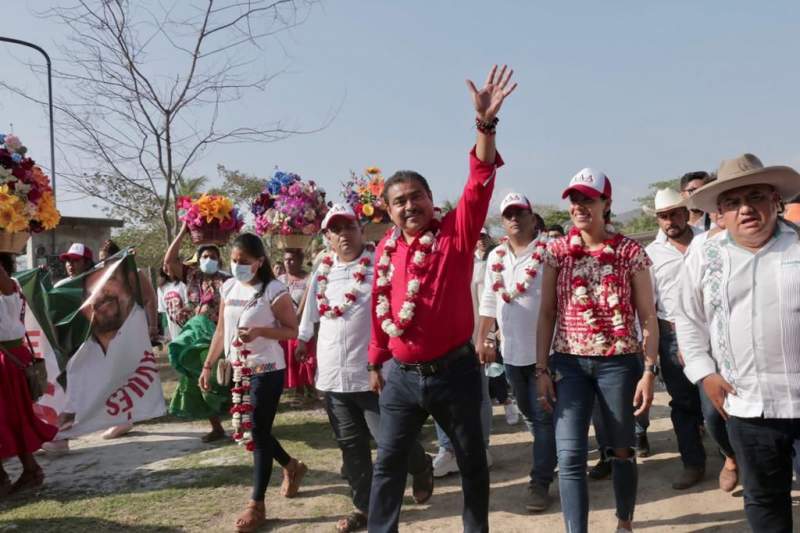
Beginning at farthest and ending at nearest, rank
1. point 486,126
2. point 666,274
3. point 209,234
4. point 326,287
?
point 209,234, point 666,274, point 326,287, point 486,126

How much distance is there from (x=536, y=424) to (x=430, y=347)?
1.76 m

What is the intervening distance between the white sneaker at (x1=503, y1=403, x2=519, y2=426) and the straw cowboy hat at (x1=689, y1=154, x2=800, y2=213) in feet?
14.4

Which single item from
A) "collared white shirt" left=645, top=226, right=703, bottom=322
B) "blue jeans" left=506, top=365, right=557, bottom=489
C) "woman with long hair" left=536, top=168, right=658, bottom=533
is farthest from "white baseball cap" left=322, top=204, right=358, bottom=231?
"collared white shirt" left=645, top=226, right=703, bottom=322

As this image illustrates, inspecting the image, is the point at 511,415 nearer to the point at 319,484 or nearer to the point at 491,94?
the point at 319,484

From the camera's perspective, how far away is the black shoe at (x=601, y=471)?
4.91 m

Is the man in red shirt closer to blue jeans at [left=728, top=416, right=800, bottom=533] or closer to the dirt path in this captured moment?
the dirt path

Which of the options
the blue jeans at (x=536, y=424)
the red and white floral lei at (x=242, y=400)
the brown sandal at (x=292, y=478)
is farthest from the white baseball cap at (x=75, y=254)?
the blue jeans at (x=536, y=424)

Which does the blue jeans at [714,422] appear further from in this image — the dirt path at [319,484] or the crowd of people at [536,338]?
the dirt path at [319,484]

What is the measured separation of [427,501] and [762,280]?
2.97 meters

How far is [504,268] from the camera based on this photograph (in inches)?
196

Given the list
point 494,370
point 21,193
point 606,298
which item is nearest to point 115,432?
point 21,193

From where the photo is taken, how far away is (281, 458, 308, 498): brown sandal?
482cm

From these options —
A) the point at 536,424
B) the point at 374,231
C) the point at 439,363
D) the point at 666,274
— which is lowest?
the point at 536,424

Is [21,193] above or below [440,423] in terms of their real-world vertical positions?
above
